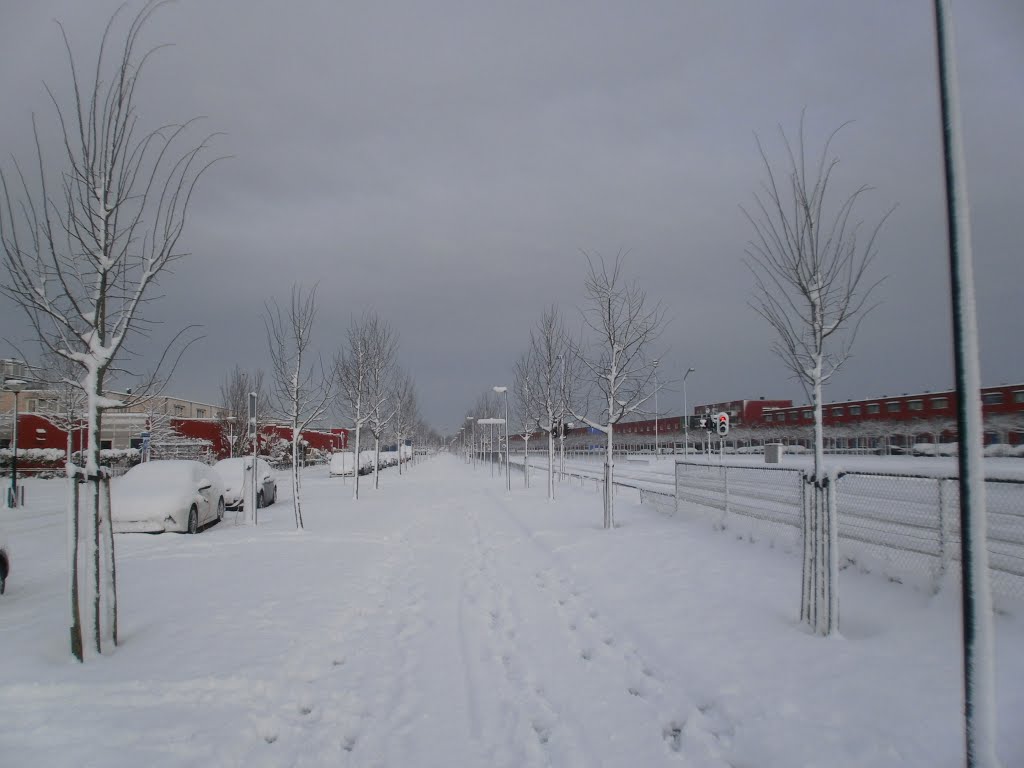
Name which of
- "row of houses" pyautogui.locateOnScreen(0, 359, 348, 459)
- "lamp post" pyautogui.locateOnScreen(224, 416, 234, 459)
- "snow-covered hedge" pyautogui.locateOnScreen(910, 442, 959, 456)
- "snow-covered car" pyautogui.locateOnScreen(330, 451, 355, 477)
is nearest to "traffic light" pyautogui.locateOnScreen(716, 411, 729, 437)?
"snow-covered car" pyautogui.locateOnScreen(330, 451, 355, 477)

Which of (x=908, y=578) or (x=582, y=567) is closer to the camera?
(x=908, y=578)

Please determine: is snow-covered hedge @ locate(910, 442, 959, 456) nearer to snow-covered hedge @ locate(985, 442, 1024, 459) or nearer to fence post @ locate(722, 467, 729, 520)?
snow-covered hedge @ locate(985, 442, 1024, 459)

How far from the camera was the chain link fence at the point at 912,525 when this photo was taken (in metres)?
5.72

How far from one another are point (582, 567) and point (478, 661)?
12.6 ft

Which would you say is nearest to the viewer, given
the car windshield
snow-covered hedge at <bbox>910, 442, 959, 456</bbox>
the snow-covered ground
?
the snow-covered ground

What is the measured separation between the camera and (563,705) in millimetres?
4344

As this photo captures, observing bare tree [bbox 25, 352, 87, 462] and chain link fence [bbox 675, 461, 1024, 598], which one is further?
bare tree [bbox 25, 352, 87, 462]

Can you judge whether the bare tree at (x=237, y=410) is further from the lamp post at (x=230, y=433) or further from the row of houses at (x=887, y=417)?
the row of houses at (x=887, y=417)

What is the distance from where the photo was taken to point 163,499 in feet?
40.2

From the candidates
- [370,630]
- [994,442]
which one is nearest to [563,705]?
[370,630]

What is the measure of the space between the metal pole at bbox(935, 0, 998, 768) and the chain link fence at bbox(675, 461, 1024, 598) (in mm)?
2531

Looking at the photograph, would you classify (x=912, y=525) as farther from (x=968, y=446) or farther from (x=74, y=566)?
(x=74, y=566)

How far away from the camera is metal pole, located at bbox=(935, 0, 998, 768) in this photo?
2.83m

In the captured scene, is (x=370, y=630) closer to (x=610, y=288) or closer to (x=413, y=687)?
(x=413, y=687)
